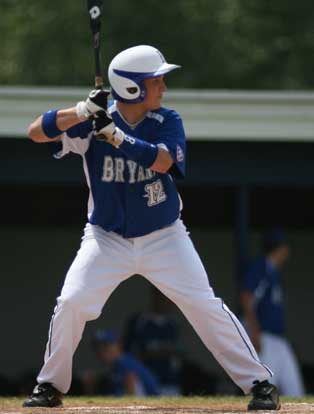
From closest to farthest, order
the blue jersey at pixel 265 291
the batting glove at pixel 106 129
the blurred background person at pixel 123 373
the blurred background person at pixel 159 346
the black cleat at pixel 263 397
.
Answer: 1. the batting glove at pixel 106 129
2. the black cleat at pixel 263 397
3. the blurred background person at pixel 123 373
4. the blue jersey at pixel 265 291
5. the blurred background person at pixel 159 346

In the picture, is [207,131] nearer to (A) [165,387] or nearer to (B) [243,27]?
(A) [165,387]

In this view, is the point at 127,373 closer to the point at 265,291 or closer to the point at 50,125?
the point at 265,291

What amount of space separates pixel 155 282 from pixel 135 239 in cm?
23

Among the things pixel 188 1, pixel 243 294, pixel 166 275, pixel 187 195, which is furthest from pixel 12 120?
pixel 188 1

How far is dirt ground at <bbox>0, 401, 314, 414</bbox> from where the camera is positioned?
5.65 metres

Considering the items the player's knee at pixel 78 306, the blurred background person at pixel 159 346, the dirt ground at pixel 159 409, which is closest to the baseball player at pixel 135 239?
the player's knee at pixel 78 306

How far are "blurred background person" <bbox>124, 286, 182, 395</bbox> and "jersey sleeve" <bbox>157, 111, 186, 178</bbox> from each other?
5246 mm

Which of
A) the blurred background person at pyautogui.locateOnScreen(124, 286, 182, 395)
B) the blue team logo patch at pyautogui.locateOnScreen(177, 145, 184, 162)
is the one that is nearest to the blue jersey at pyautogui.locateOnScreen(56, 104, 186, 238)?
the blue team logo patch at pyautogui.locateOnScreen(177, 145, 184, 162)

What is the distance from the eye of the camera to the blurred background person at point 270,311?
966 cm

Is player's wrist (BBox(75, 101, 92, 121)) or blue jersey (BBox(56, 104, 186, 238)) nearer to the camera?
player's wrist (BBox(75, 101, 92, 121))

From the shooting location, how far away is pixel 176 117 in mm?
5762

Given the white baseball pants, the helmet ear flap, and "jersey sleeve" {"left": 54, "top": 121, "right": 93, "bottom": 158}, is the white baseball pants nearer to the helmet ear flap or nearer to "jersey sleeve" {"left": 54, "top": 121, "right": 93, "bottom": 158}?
"jersey sleeve" {"left": 54, "top": 121, "right": 93, "bottom": 158}

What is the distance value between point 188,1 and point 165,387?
11.1 meters

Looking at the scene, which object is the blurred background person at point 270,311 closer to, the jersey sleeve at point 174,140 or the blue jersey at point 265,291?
the blue jersey at point 265,291
